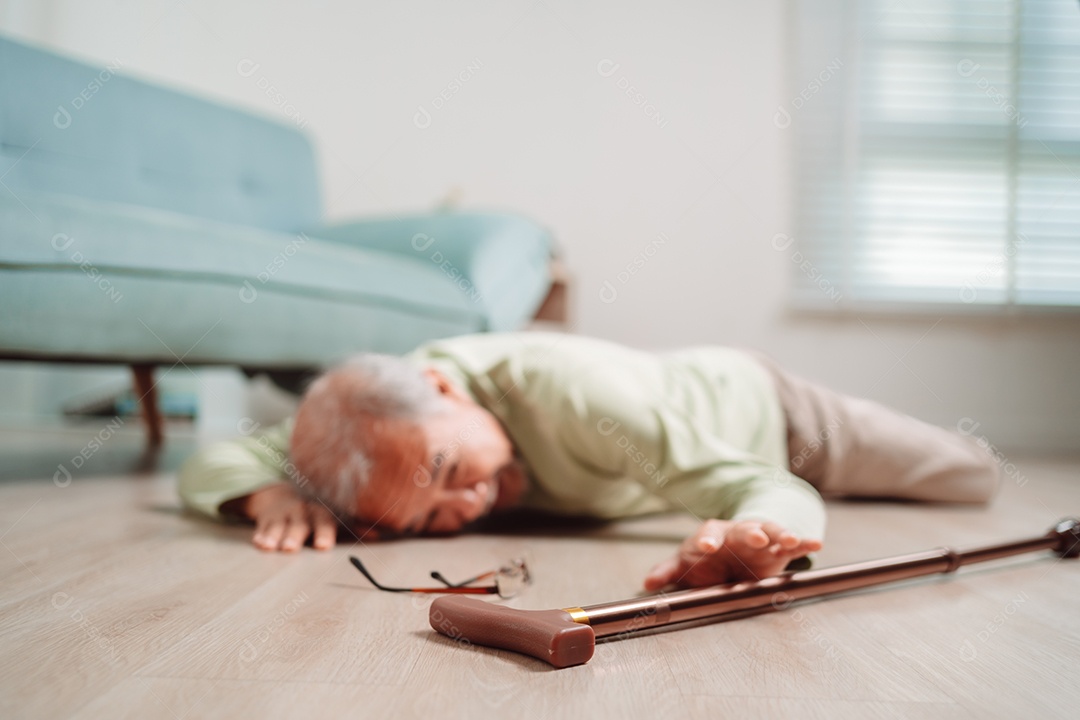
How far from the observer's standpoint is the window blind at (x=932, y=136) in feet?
8.79

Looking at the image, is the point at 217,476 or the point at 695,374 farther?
the point at 695,374

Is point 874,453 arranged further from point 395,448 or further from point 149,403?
point 149,403

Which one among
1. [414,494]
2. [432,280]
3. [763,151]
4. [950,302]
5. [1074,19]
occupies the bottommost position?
[950,302]

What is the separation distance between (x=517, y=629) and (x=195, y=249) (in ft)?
3.51

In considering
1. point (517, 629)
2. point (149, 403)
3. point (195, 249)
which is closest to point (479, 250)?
point (195, 249)

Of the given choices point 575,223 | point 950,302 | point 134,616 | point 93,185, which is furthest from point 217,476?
point 950,302

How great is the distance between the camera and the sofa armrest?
1.84m

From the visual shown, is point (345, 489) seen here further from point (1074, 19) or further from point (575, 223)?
point (1074, 19)

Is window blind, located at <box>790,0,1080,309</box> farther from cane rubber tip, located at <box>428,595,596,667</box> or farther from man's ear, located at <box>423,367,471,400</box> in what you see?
cane rubber tip, located at <box>428,595,596,667</box>

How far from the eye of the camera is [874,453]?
1371mm

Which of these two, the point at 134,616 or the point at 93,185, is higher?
the point at 93,185

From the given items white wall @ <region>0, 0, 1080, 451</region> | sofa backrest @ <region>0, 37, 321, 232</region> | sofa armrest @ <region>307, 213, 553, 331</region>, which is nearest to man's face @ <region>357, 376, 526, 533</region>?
sofa armrest @ <region>307, 213, 553, 331</region>

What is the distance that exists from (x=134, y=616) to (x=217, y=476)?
0.51 m

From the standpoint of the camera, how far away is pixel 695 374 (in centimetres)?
129
